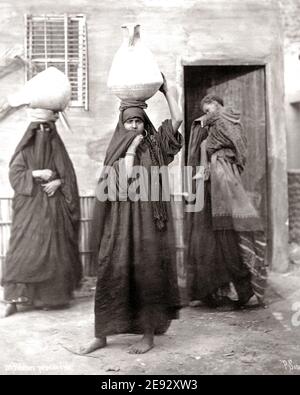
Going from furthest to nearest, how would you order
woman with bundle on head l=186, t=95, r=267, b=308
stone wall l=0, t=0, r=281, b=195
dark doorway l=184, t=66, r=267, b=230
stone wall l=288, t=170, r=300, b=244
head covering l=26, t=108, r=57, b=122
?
stone wall l=288, t=170, r=300, b=244
dark doorway l=184, t=66, r=267, b=230
stone wall l=0, t=0, r=281, b=195
woman with bundle on head l=186, t=95, r=267, b=308
head covering l=26, t=108, r=57, b=122

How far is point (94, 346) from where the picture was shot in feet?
12.1

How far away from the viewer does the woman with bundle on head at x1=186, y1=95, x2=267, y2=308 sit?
4641 millimetres

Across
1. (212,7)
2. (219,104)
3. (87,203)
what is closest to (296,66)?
(212,7)

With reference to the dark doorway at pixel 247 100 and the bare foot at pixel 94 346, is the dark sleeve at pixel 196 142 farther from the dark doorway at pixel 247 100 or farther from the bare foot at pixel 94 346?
the bare foot at pixel 94 346

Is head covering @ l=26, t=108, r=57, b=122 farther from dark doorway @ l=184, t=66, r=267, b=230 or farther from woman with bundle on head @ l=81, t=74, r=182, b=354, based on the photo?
dark doorway @ l=184, t=66, r=267, b=230

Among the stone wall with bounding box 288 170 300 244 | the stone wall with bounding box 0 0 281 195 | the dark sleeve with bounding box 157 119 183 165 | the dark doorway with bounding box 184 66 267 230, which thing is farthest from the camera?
the stone wall with bounding box 288 170 300 244

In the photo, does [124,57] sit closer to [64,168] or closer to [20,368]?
[64,168]

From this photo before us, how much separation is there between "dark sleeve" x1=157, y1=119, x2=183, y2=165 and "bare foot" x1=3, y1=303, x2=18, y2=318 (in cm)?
181

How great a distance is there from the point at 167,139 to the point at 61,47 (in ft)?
5.56

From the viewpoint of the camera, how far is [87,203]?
17.7 ft

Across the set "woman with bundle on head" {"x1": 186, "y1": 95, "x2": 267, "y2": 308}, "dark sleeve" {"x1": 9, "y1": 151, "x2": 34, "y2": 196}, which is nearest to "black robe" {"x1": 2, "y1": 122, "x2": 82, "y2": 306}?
"dark sleeve" {"x1": 9, "y1": 151, "x2": 34, "y2": 196}

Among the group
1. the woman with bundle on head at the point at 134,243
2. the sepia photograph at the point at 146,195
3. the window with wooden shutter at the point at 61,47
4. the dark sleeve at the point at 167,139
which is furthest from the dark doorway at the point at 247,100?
the woman with bundle on head at the point at 134,243

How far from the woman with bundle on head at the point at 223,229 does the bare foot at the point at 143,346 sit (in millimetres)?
1085

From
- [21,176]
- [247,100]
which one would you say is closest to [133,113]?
[21,176]
